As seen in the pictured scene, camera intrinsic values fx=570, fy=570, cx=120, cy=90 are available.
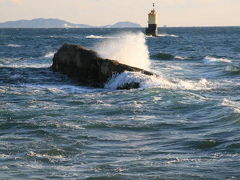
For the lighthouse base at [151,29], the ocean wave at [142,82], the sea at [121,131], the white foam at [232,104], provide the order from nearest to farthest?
1. the sea at [121,131]
2. the white foam at [232,104]
3. the ocean wave at [142,82]
4. the lighthouse base at [151,29]

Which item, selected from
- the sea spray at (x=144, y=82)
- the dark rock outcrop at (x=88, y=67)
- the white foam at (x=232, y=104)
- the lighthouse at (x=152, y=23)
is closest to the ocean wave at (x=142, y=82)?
the sea spray at (x=144, y=82)

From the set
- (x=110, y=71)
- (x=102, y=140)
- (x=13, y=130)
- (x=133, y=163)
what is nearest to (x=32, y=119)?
(x=13, y=130)

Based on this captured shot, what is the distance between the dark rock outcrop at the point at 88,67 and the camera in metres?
21.0

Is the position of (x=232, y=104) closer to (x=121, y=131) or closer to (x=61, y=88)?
(x=121, y=131)

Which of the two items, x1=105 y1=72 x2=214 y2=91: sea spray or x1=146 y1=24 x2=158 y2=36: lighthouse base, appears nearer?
x1=105 y1=72 x2=214 y2=91: sea spray

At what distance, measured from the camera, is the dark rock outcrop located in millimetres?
21047

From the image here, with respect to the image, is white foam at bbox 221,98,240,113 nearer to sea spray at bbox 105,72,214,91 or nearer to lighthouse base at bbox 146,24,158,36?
sea spray at bbox 105,72,214,91

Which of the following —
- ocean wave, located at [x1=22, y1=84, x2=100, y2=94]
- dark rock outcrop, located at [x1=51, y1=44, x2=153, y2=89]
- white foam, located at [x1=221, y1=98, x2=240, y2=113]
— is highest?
dark rock outcrop, located at [x1=51, y1=44, x2=153, y2=89]

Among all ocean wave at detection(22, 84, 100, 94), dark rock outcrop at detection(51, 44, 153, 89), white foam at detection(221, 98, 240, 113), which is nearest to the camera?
white foam at detection(221, 98, 240, 113)

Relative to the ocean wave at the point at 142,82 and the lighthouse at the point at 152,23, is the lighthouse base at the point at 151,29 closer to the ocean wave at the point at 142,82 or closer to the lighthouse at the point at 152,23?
the lighthouse at the point at 152,23

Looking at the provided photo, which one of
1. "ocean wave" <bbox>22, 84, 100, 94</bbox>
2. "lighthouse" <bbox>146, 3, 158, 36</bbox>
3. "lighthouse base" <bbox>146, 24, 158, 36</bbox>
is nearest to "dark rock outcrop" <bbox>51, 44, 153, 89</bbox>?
"ocean wave" <bbox>22, 84, 100, 94</bbox>

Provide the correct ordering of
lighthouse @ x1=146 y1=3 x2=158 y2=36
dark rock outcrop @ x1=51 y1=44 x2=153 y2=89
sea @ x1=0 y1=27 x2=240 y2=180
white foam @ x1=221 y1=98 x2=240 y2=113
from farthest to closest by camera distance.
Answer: lighthouse @ x1=146 y1=3 x2=158 y2=36 < dark rock outcrop @ x1=51 y1=44 x2=153 y2=89 < white foam @ x1=221 y1=98 x2=240 y2=113 < sea @ x1=0 y1=27 x2=240 y2=180

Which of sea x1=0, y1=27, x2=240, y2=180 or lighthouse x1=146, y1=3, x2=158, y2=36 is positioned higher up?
lighthouse x1=146, y1=3, x2=158, y2=36

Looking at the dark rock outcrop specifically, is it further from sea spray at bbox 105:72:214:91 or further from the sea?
the sea
